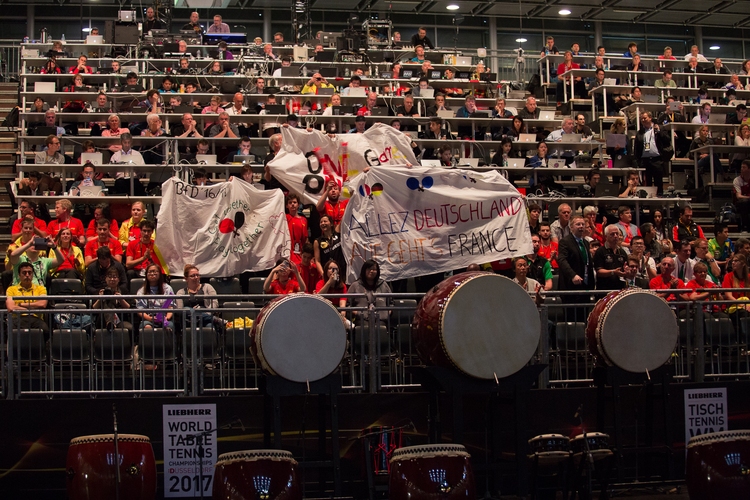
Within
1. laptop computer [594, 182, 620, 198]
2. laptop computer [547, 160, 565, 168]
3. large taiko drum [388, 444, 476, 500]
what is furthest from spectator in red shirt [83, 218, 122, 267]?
laptop computer [547, 160, 565, 168]

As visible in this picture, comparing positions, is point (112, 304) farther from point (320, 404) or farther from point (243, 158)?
point (243, 158)

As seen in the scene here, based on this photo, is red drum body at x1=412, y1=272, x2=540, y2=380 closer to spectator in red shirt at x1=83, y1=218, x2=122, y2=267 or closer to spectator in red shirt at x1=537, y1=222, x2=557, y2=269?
spectator in red shirt at x1=537, y1=222, x2=557, y2=269

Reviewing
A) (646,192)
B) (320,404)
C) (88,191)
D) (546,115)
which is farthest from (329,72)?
(320,404)

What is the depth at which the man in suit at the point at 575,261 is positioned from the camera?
32.6 ft

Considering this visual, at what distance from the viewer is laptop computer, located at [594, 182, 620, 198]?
15.3m

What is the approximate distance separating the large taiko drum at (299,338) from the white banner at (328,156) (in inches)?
202

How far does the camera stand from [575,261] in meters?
10.0

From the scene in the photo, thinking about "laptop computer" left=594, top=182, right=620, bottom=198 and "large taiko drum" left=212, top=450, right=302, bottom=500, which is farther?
"laptop computer" left=594, top=182, right=620, bottom=198

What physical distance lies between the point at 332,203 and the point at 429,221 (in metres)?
1.80

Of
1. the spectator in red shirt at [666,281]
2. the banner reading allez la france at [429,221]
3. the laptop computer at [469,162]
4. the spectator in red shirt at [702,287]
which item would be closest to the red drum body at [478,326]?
the spectator in red shirt at [702,287]

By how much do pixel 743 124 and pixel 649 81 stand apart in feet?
12.7

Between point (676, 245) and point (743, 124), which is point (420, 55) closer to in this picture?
point (743, 124)

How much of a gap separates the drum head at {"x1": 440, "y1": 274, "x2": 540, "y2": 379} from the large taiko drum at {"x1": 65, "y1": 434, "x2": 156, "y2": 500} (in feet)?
8.50

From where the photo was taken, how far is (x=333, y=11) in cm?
2897
